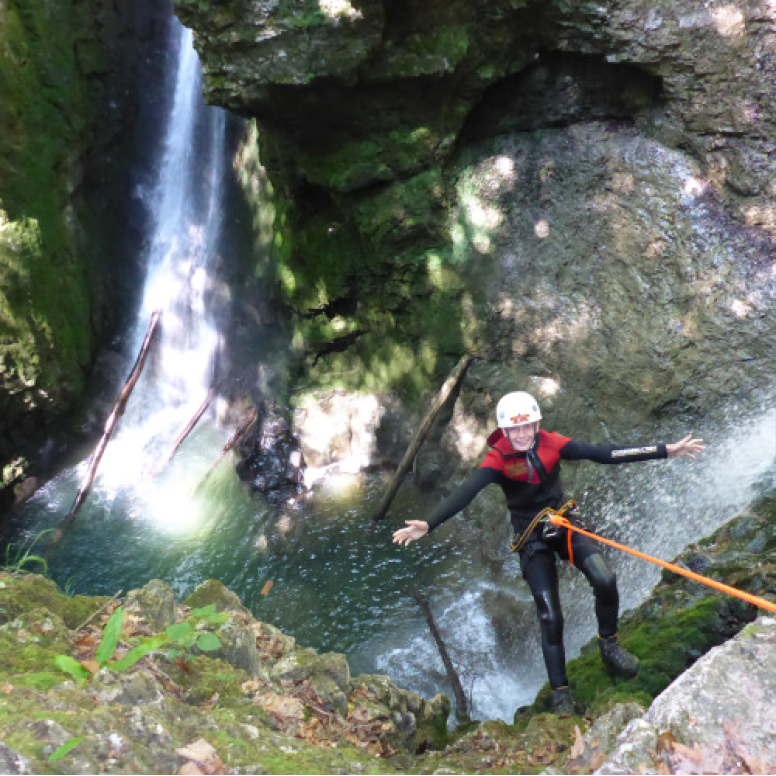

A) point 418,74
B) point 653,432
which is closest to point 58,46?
point 418,74

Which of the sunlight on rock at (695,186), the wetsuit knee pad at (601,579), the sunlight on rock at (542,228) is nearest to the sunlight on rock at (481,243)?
the sunlight on rock at (542,228)

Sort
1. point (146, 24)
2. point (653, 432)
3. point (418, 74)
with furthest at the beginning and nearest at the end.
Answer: point (146, 24) < point (418, 74) < point (653, 432)

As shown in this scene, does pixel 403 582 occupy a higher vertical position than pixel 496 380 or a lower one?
lower

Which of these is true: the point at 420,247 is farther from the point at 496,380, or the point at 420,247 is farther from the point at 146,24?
the point at 146,24

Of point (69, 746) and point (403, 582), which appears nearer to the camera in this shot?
point (69, 746)

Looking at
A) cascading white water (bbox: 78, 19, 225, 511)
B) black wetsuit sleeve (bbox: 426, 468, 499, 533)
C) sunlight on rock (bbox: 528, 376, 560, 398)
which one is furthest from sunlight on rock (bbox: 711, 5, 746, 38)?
cascading white water (bbox: 78, 19, 225, 511)

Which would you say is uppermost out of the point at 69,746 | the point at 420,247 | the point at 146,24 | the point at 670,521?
the point at 146,24

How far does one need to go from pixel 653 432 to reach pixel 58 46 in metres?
10.2

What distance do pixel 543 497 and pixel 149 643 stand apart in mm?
2506

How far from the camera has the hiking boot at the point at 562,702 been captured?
3.75 meters

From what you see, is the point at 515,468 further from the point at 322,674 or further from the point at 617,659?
the point at 322,674

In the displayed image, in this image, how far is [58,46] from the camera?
959 centimetres

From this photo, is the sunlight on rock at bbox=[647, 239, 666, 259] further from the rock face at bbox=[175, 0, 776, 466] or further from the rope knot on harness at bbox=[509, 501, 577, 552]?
the rope knot on harness at bbox=[509, 501, 577, 552]

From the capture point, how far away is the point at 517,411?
4016mm
